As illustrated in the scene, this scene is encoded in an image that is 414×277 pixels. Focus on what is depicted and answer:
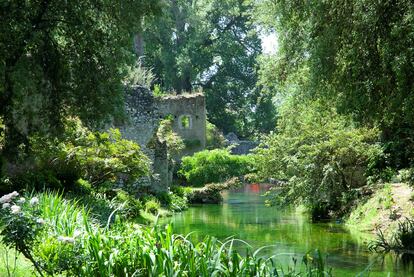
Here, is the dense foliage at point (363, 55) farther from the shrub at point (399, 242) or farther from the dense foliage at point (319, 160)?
the dense foliage at point (319, 160)

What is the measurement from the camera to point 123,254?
7145 millimetres

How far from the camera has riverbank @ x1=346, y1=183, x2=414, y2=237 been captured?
625 inches

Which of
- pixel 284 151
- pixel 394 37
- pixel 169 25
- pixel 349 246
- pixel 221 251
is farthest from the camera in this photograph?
pixel 169 25

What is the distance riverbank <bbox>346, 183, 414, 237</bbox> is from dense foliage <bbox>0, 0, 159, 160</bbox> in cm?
829

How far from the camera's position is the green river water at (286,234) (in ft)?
38.9

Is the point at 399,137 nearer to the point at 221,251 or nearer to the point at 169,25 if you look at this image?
the point at 221,251

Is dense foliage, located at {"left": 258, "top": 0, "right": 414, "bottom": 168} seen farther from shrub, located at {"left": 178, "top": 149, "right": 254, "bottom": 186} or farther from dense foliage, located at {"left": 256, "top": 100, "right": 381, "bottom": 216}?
shrub, located at {"left": 178, "top": 149, "right": 254, "bottom": 186}

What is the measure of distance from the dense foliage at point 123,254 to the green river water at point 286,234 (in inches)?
39.5

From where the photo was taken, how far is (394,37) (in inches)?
359

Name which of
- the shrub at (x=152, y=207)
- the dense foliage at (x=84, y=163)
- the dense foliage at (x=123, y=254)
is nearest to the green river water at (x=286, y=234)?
the shrub at (x=152, y=207)

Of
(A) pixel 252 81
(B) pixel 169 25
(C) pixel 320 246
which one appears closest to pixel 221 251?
(C) pixel 320 246

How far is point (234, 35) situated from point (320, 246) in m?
41.2

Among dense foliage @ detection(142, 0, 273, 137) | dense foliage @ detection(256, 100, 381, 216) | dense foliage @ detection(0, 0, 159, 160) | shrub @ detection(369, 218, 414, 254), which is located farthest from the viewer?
dense foliage @ detection(142, 0, 273, 137)

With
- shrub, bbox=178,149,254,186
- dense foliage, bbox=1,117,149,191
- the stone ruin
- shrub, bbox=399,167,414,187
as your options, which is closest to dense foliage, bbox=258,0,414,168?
shrub, bbox=399,167,414,187
